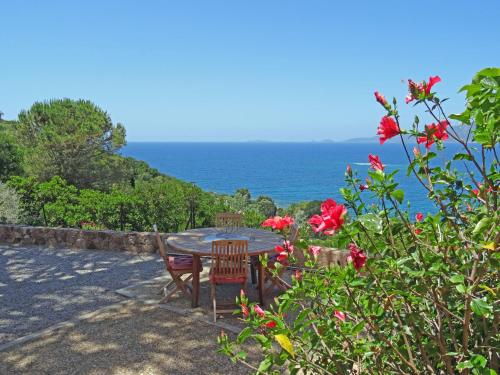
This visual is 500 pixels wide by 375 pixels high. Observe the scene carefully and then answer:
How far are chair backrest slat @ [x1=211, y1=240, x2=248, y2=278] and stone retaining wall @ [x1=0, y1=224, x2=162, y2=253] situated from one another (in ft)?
9.96

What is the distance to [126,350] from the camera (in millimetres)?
3795

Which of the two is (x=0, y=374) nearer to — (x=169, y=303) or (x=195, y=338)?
(x=195, y=338)

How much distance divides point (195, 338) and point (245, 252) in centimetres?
103

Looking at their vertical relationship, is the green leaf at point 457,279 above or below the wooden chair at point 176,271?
above

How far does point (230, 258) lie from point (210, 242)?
62cm

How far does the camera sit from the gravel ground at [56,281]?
15.8 feet

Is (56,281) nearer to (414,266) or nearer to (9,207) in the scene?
(9,207)

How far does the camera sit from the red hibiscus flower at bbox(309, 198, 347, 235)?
53.1 inches

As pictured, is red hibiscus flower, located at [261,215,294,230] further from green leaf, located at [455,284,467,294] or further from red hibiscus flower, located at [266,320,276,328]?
green leaf, located at [455,284,467,294]

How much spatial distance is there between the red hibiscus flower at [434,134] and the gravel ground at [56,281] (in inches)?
166

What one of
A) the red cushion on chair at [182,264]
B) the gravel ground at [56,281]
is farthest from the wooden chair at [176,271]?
the gravel ground at [56,281]

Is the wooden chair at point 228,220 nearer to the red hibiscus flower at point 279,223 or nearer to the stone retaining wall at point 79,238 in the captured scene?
the stone retaining wall at point 79,238

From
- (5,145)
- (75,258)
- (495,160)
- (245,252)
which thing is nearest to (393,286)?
(495,160)

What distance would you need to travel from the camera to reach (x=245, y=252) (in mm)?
4668
